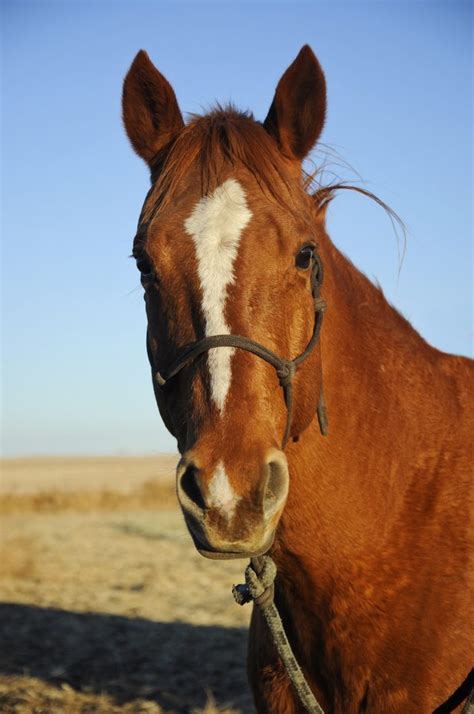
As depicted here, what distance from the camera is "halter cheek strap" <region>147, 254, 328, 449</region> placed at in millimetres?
2605

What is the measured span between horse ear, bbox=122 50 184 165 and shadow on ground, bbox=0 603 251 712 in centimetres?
439

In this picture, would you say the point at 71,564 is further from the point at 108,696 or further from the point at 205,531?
the point at 205,531

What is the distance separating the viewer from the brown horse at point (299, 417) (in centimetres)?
255

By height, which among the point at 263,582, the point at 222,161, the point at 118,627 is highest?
the point at 222,161

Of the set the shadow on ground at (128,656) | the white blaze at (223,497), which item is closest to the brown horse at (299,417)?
the white blaze at (223,497)

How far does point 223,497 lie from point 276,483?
217 millimetres

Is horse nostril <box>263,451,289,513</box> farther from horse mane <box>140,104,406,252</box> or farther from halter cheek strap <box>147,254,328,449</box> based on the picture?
horse mane <box>140,104,406,252</box>

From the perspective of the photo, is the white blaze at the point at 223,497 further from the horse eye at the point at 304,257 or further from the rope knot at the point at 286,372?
the horse eye at the point at 304,257

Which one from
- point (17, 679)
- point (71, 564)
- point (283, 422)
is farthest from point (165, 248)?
point (71, 564)

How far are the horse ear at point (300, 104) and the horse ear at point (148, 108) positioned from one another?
48cm

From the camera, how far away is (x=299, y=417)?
289 centimetres

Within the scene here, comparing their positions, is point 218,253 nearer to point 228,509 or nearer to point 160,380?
point 160,380

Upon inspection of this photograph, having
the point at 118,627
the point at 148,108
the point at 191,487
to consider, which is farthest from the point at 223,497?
the point at 118,627

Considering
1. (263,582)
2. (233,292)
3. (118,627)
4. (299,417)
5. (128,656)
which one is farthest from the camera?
(118,627)
